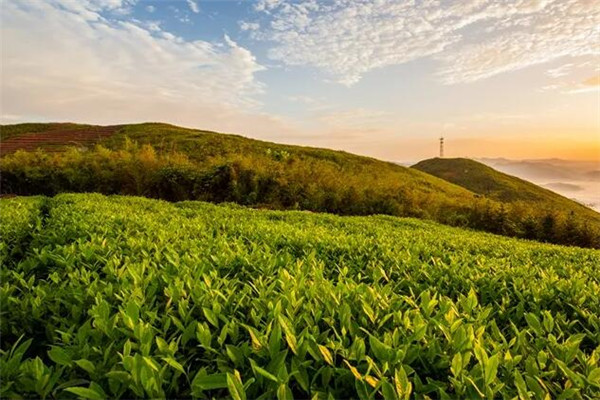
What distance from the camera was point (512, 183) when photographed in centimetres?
4556

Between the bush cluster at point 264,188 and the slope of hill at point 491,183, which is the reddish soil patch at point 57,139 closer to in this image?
the bush cluster at point 264,188

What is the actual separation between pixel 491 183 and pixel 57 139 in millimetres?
42913

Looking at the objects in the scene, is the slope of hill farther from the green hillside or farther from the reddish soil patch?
the reddish soil patch

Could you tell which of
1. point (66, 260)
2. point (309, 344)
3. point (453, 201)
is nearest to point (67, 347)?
point (309, 344)

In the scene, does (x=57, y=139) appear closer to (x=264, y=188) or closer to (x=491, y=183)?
(x=264, y=188)

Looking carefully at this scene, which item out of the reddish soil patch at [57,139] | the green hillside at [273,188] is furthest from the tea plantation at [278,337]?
the reddish soil patch at [57,139]

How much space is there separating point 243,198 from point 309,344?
14460 millimetres

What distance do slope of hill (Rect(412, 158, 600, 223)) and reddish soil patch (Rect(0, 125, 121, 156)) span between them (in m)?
35.5

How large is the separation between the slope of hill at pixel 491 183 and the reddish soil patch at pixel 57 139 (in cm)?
3555

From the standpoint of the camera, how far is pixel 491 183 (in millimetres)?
45250

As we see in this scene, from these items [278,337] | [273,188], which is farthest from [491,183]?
[278,337]

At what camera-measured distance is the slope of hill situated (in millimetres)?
40812

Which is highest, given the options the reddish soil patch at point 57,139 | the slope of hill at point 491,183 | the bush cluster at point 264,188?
the reddish soil patch at point 57,139

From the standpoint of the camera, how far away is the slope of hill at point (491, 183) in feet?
134
